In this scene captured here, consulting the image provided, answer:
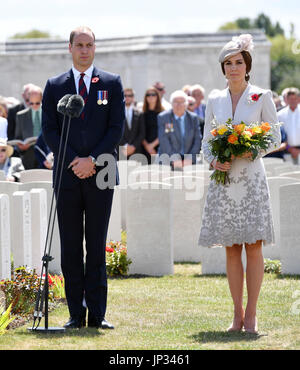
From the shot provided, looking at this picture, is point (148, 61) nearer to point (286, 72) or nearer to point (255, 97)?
point (255, 97)

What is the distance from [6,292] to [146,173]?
5.01m

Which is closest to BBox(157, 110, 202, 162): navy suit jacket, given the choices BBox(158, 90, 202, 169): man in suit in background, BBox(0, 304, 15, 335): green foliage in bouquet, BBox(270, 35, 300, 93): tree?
BBox(158, 90, 202, 169): man in suit in background

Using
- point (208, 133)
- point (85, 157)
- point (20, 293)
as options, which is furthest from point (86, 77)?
point (20, 293)

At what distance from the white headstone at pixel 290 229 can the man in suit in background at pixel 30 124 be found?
623 cm

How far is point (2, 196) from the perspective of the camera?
844 cm

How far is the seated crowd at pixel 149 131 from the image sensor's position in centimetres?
1522

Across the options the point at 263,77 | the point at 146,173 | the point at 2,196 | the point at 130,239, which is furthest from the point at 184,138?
the point at 263,77

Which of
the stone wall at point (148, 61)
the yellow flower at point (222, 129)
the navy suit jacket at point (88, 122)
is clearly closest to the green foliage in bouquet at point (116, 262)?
the navy suit jacket at point (88, 122)

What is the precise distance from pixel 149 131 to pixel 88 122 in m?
10.4

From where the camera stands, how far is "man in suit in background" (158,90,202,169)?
50.3ft

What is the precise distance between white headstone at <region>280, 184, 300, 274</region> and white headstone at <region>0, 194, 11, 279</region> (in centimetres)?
343

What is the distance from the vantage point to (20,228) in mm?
9281

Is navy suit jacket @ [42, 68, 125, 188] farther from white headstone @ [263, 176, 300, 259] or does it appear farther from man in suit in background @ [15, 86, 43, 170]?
man in suit in background @ [15, 86, 43, 170]
